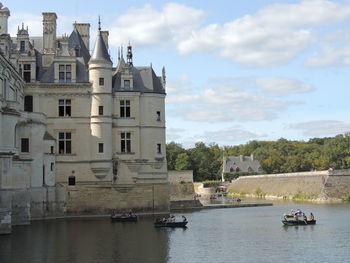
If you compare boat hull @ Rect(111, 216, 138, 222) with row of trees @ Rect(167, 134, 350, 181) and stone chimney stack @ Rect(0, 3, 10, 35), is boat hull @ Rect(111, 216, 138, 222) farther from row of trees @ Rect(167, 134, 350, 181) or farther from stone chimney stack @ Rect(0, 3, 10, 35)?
row of trees @ Rect(167, 134, 350, 181)

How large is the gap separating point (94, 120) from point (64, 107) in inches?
110

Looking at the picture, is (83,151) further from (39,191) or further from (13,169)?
(13,169)

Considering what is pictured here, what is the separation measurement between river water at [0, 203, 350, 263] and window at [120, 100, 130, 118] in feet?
32.4

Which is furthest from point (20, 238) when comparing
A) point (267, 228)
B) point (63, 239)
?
point (267, 228)

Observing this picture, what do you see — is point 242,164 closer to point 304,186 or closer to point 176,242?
point 304,186

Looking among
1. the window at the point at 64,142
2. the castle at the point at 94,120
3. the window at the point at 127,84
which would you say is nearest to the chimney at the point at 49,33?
the castle at the point at 94,120

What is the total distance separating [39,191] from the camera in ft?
128

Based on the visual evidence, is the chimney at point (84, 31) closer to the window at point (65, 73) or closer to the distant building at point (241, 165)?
the window at point (65, 73)

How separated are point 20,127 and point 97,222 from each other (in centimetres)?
880

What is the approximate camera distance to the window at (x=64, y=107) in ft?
147

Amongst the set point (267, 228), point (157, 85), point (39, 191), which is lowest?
point (267, 228)

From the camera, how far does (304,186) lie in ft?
238

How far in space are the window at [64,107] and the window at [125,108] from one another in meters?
4.35

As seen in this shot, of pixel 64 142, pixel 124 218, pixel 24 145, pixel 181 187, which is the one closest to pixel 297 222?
pixel 124 218
